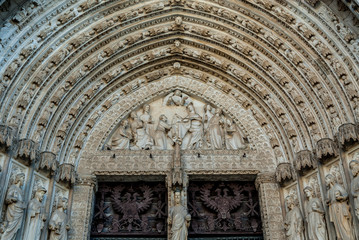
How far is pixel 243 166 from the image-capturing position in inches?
324

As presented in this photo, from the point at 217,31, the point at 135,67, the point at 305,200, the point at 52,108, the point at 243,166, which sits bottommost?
the point at 305,200

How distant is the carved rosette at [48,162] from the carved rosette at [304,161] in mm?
4465

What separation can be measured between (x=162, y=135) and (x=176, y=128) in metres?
0.35

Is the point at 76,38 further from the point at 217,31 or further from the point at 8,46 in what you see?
the point at 217,31

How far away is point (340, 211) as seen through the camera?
6.47 metres

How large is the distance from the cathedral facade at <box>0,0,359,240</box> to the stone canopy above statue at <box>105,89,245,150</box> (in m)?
0.03

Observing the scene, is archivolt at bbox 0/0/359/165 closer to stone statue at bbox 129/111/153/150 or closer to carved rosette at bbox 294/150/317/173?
carved rosette at bbox 294/150/317/173

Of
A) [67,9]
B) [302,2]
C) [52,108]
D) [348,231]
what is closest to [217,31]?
[302,2]

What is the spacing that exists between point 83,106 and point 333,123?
16.2 feet

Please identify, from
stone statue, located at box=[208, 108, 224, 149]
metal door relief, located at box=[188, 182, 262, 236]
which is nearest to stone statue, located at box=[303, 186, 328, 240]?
metal door relief, located at box=[188, 182, 262, 236]

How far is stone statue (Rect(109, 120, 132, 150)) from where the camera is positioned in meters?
8.65

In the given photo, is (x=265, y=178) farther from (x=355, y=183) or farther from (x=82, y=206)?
(x=82, y=206)

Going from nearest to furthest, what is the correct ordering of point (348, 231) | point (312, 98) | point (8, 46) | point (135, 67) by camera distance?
point (348, 231)
point (8, 46)
point (312, 98)
point (135, 67)

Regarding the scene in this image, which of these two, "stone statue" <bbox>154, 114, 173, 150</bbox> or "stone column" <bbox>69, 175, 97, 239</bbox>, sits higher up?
"stone statue" <bbox>154, 114, 173, 150</bbox>
